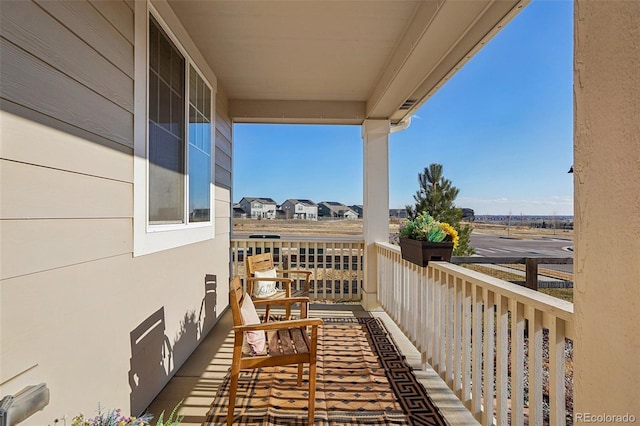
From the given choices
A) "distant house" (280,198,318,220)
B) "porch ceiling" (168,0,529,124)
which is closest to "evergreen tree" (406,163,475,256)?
"distant house" (280,198,318,220)

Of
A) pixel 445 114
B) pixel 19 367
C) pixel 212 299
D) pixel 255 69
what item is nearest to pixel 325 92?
pixel 255 69

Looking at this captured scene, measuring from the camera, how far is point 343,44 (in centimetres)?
284

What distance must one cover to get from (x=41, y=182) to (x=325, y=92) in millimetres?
3299

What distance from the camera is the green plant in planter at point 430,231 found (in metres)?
2.32

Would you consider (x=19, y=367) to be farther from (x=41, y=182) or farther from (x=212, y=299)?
(x=212, y=299)

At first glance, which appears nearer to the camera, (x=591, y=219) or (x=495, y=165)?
(x=591, y=219)

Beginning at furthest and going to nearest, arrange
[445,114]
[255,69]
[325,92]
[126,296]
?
1. [445,114]
2. [325,92]
3. [255,69]
4. [126,296]

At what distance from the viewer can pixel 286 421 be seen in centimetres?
193

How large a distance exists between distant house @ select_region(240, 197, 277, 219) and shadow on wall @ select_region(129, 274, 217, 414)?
210 centimetres

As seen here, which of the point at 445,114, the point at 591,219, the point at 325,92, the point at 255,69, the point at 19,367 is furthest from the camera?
the point at 445,114

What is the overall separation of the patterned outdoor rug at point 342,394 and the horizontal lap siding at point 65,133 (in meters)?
1.27

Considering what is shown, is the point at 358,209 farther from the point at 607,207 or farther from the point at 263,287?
the point at 607,207

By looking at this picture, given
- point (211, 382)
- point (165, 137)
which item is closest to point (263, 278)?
point (211, 382)
